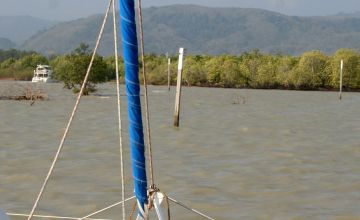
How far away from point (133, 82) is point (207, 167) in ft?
27.4

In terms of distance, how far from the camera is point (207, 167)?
44.0 ft

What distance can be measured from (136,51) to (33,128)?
16.2 m

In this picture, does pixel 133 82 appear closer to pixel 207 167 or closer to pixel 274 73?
pixel 207 167

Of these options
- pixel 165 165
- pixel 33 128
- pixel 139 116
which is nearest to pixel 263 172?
pixel 165 165

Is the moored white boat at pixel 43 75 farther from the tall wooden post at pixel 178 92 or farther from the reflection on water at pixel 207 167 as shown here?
the tall wooden post at pixel 178 92

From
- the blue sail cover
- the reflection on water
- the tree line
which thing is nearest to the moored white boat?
the tree line

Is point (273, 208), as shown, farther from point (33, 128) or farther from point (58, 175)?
point (33, 128)

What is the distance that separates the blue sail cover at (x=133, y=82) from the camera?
5.18m

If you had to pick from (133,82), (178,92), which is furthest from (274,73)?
(133,82)

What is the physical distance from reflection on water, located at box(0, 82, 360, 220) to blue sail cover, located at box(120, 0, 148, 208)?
389 cm

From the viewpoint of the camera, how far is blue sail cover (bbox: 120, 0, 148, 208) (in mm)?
5180

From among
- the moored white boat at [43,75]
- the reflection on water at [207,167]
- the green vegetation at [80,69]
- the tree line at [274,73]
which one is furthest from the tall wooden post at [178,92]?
the moored white boat at [43,75]

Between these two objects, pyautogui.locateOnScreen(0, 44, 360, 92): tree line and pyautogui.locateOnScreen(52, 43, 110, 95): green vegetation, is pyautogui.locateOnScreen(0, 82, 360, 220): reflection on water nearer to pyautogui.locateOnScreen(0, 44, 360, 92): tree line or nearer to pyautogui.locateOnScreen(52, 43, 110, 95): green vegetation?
pyautogui.locateOnScreen(52, 43, 110, 95): green vegetation

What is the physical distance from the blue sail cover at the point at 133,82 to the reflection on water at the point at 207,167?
153 inches
